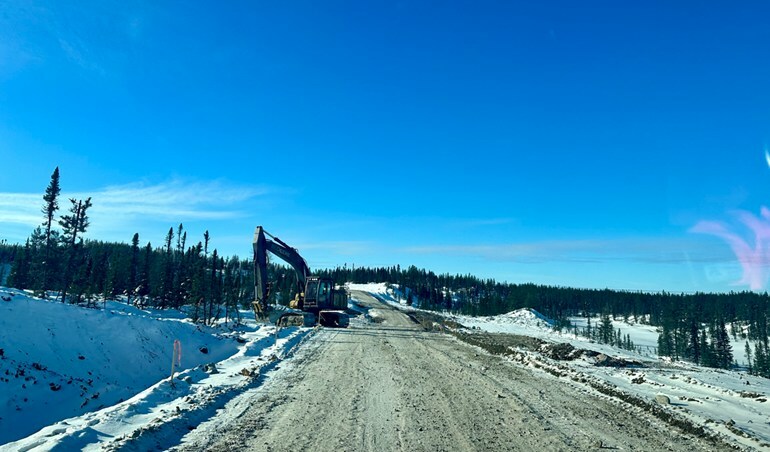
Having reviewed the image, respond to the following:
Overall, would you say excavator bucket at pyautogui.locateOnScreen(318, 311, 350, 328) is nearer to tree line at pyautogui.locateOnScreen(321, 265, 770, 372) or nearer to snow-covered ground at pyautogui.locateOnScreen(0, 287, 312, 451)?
snow-covered ground at pyautogui.locateOnScreen(0, 287, 312, 451)

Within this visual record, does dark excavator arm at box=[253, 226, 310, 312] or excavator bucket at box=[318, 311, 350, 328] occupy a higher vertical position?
dark excavator arm at box=[253, 226, 310, 312]

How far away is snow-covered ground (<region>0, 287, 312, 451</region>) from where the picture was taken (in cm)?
875

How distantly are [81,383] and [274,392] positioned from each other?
965 cm

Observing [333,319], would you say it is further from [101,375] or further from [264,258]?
[101,375]

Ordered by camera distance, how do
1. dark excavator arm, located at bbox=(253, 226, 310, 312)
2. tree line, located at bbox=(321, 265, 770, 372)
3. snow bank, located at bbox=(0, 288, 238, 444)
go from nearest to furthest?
snow bank, located at bbox=(0, 288, 238, 444), dark excavator arm, located at bbox=(253, 226, 310, 312), tree line, located at bbox=(321, 265, 770, 372)

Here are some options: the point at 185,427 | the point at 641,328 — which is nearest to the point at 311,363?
the point at 185,427

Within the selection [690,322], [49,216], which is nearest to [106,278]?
[49,216]

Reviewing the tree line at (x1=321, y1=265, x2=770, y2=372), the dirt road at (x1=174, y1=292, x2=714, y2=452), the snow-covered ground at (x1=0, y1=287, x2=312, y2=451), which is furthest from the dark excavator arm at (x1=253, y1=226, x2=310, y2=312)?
the tree line at (x1=321, y1=265, x2=770, y2=372)

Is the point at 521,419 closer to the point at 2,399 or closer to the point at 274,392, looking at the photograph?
the point at 274,392

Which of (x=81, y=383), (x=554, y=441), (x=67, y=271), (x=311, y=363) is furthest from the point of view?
(x=67, y=271)

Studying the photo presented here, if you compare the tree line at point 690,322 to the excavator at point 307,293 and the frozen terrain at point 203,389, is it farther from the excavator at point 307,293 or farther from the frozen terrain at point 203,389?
the frozen terrain at point 203,389

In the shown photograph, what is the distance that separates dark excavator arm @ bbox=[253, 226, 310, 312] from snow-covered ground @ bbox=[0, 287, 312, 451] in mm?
10158

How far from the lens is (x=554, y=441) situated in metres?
8.91

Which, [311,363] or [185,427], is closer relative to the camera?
[185,427]
